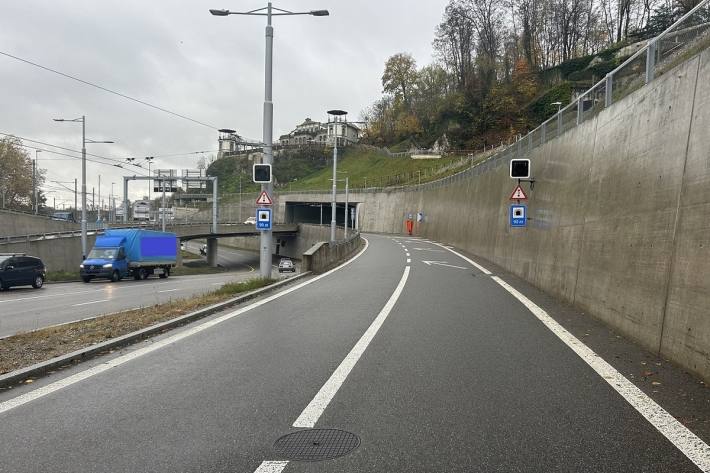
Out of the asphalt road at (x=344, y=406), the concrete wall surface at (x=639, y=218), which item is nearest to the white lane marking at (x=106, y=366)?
the asphalt road at (x=344, y=406)

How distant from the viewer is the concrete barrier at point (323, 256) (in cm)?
2062

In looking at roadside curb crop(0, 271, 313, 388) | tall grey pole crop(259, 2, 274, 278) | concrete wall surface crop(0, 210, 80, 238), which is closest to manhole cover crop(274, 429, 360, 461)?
roadside curb crop(0, 271, 313, 388)

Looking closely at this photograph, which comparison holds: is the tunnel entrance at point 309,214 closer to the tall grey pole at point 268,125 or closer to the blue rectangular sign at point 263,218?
the tall grey pole at point 268,125

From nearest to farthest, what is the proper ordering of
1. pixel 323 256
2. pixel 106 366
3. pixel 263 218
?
pixel 106 366 < pixel 263 218 < pixel 323 256

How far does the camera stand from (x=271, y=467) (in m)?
3.90

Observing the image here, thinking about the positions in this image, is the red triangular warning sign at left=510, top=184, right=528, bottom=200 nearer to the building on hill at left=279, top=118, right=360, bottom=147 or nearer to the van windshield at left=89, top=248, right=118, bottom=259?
the van windshield at left=89, top=248, right=118, bottom=259

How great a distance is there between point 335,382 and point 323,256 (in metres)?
16.2

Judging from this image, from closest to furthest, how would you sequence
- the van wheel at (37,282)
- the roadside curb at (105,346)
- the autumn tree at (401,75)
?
1. the roadside curb at (105,346)
2. the van wheel at (37,282)
3. the autumn tree at (401,75)

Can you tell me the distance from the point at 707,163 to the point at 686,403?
292 cm

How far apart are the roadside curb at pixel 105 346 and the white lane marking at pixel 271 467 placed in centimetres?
392

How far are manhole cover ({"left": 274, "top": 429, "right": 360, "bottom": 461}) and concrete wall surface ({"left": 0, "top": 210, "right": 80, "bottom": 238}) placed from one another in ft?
159

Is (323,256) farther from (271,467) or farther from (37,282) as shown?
(271,467)

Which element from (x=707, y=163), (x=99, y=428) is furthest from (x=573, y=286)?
(x=99, y=428)

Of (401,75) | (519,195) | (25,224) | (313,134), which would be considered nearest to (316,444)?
(519,195)
